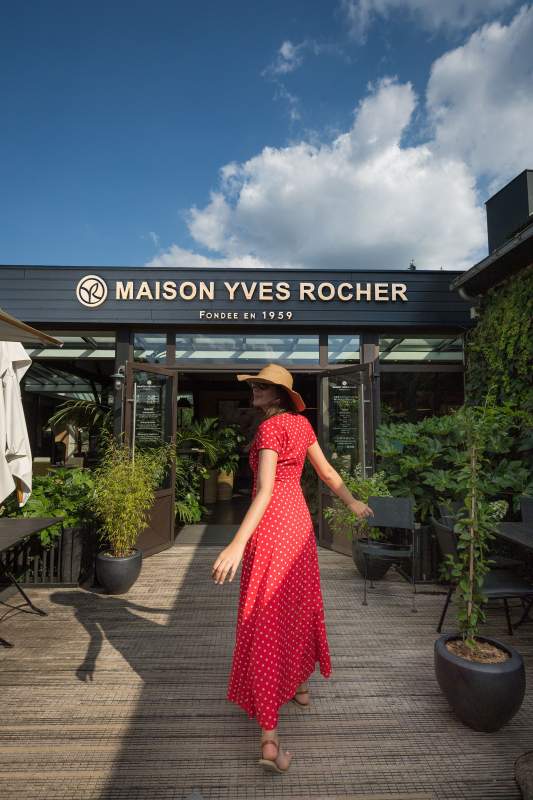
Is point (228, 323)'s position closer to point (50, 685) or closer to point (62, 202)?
point (50, 685)

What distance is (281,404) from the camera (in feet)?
6.05

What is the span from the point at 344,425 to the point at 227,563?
13.3ft

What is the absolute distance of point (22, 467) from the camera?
122 inches

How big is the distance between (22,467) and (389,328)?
480 centimetres

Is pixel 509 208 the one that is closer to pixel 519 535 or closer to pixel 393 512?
pixel 393 512

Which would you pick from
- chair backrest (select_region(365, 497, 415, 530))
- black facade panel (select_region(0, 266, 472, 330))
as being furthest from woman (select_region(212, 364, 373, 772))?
black facade panel (select_region(0, 266, 472, 330))

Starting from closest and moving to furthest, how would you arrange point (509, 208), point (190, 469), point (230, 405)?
point (509, 208) → point (190, 469) → point (230, 405)

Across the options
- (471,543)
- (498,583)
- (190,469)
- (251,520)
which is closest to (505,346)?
(498,583)


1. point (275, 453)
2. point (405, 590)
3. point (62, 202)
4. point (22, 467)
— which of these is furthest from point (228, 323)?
point (62, 202)

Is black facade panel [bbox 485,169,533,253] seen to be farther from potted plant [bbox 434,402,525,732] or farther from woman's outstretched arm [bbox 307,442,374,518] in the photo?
woman's outstretched arm [bbox 307,442,374,518]

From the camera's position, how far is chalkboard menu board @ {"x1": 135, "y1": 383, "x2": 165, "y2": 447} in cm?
480

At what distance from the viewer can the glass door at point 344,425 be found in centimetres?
491

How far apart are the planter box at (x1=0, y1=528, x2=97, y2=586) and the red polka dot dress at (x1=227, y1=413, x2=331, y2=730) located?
101 inches

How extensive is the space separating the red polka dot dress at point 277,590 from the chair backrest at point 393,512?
1938mm
